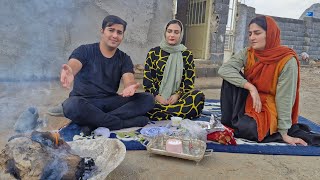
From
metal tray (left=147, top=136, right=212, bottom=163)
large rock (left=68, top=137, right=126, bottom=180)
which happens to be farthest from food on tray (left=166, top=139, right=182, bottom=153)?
large rock (left=68, top=137, right=126, bottom=180)

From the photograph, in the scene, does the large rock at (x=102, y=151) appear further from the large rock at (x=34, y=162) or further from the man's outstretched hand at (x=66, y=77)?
the man's outstretched hand at (x=66, y=77)

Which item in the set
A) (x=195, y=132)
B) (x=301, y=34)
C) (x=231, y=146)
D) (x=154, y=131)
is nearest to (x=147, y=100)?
(x=154, y=131)

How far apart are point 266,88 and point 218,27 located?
202 inches

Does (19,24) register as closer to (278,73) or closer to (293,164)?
(278,73)

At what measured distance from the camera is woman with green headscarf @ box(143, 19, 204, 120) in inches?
131

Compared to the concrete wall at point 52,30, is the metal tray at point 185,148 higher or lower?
lower

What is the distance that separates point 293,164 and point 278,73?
2.74ft

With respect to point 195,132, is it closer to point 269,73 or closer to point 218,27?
point 269,73

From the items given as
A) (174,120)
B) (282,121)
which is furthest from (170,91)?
(282,121)

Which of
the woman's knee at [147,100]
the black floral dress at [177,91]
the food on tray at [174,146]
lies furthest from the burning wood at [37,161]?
the black floral dress at [177,91]

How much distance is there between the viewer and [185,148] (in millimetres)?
2426

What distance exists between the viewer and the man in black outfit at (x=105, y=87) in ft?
8.88

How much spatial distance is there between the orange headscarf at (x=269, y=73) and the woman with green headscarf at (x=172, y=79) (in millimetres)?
740

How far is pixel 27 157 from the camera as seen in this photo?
1.50 m
